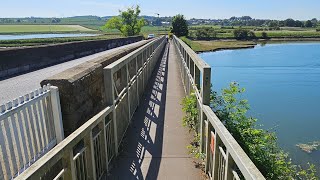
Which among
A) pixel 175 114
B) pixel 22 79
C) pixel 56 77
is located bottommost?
pixel 175 114

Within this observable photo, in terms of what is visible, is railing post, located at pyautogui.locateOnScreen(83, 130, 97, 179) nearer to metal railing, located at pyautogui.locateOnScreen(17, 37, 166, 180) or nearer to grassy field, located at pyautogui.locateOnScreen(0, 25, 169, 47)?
metal railing, located at pyautogui.locateOnScreen(17, 37, 166, 180)

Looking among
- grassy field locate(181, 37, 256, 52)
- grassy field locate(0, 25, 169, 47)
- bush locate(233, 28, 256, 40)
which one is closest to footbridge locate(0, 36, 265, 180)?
grassy field locate(0, 25, 169, 47)

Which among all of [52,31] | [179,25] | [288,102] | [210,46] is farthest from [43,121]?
[52,31]

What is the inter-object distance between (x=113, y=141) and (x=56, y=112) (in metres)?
1.51

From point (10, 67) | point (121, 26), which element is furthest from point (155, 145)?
point (121, 26)

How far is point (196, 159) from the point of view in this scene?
5.53 meters

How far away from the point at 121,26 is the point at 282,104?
214 feet

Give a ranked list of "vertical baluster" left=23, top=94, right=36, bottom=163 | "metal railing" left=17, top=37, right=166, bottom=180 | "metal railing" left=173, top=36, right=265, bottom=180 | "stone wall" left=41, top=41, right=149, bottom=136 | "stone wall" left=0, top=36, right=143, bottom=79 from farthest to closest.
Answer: "stone wall" left=0, top=36, right=143, bottom=79 < "stone wall" left=41, top=41, right=149, bottom=136 < "vertical baluster" left=23, top=94, right=36, bottom=163 < "metal railing" left=17, top=37, right=166, bottom=180 < "metal railing" left=173, top=36, right=265, bottom=180

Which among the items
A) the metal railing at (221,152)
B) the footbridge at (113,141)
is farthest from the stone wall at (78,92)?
the metal railing at (221,152)

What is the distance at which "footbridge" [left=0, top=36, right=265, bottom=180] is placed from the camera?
11.4 ft

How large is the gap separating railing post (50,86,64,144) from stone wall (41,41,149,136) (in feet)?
0.35

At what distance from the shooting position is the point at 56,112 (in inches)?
170

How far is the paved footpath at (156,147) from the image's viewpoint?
198 inches

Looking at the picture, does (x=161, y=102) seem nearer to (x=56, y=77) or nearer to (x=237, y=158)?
(x=56, y=77)
